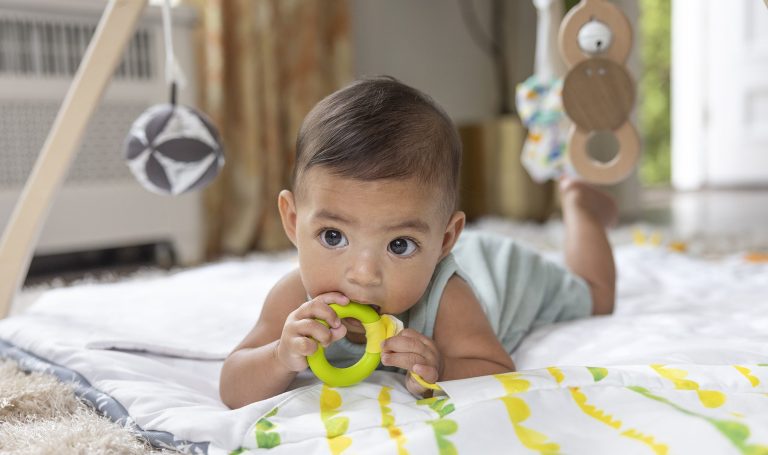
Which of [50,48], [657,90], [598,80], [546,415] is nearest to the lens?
[546,415]

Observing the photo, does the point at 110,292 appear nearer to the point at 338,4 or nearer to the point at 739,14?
the point at 338,4

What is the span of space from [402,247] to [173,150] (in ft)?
1.92

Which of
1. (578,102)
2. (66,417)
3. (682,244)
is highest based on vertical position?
(578,102)

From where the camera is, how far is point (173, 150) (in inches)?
45.6

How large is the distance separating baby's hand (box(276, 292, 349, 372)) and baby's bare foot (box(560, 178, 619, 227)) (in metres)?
0.66

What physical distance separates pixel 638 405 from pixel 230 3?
2.05m

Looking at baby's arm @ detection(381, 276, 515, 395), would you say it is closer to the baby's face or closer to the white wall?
the baby's face

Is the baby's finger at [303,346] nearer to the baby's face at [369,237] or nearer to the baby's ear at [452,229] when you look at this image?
the baby's face at [369,237]

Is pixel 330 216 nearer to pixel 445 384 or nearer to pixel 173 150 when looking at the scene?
pixel 445 384

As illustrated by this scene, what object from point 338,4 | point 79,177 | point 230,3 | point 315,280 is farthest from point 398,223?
point 338,4

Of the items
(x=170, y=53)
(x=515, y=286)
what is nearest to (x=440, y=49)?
(x=170, y=53)

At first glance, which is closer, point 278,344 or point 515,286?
point 278,344

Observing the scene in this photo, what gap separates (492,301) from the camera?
36.9 inches

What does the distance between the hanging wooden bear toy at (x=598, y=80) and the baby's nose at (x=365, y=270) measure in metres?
0.55
